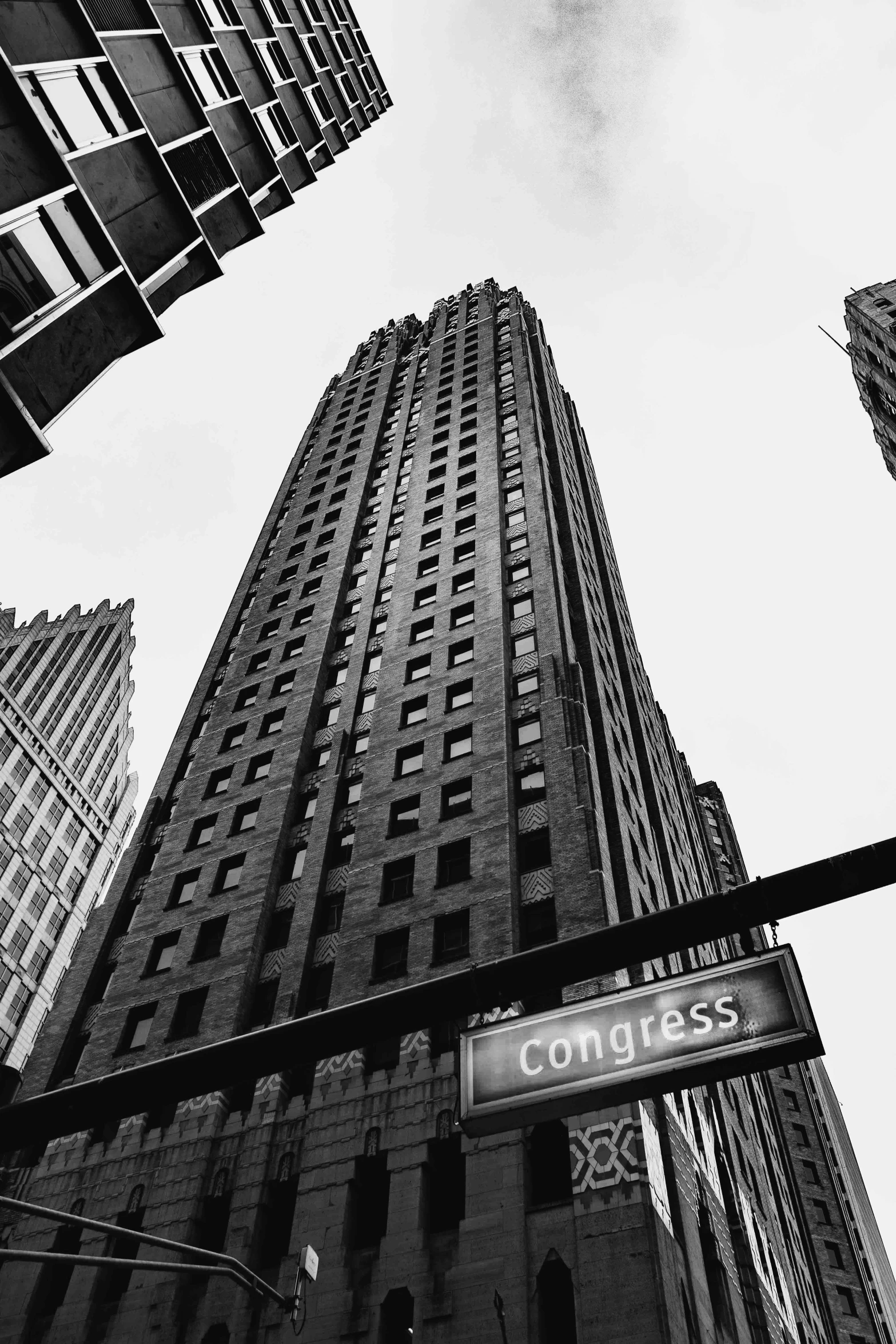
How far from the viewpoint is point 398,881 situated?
3331 centimetres

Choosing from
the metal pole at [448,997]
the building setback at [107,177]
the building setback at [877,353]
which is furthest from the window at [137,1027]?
the building setback at [877,353]

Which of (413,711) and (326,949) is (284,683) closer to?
(413,711)

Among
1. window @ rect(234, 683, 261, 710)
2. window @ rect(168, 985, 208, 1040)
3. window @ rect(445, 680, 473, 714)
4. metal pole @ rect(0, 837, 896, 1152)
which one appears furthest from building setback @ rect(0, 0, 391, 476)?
window @ rect(234, 683, 261, 710)

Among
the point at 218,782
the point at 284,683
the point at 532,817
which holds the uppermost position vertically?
the point at 284,683

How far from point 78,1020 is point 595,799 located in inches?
792

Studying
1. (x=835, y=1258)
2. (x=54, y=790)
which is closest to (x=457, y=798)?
(x=835, y=1258)

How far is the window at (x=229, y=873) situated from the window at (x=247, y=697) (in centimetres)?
1091

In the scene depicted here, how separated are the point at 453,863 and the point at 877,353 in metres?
83.1

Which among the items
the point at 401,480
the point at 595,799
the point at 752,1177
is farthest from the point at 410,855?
the point at 401,480

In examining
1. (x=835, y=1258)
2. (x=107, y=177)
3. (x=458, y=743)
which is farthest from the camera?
(x=835, y=1258)

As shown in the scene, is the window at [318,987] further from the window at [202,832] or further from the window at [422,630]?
the window at [422,630]

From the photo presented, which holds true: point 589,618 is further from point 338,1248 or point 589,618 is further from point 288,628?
point 338,1248

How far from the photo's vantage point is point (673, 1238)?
21156mm

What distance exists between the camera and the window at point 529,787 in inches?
1350
